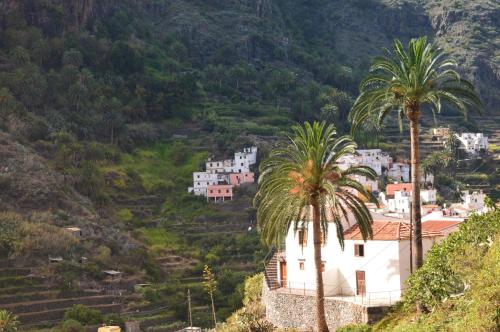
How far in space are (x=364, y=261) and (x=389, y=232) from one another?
6.35 feet

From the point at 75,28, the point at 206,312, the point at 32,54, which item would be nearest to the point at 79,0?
the point at 75,28

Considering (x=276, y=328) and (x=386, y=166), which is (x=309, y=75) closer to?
(x=386, y=166)

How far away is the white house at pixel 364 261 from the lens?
131 ft

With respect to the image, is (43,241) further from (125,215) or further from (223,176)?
(223,176)

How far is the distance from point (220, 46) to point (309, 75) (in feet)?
69.3

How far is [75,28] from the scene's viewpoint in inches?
6432

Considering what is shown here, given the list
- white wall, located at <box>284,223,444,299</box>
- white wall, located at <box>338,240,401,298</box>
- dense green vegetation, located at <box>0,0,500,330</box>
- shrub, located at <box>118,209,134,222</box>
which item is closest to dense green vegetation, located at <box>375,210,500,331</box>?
white wall, located at <box>284,223,444,299</box>

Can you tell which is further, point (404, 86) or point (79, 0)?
point (79, 0)

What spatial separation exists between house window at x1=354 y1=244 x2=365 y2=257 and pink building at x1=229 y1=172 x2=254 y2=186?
87899 mm

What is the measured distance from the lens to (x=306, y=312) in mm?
41625

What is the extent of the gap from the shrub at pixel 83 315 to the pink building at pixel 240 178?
50.4 metres

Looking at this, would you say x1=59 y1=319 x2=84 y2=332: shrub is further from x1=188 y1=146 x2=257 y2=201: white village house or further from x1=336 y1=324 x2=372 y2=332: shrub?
x1=188 y1=146 x2=257 y2=201: white village house

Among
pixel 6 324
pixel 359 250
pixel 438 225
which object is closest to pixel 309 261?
pixel 359 250

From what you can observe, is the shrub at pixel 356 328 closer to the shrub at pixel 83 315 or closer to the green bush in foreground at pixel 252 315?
the green bush in foreground at pixel 252 315
